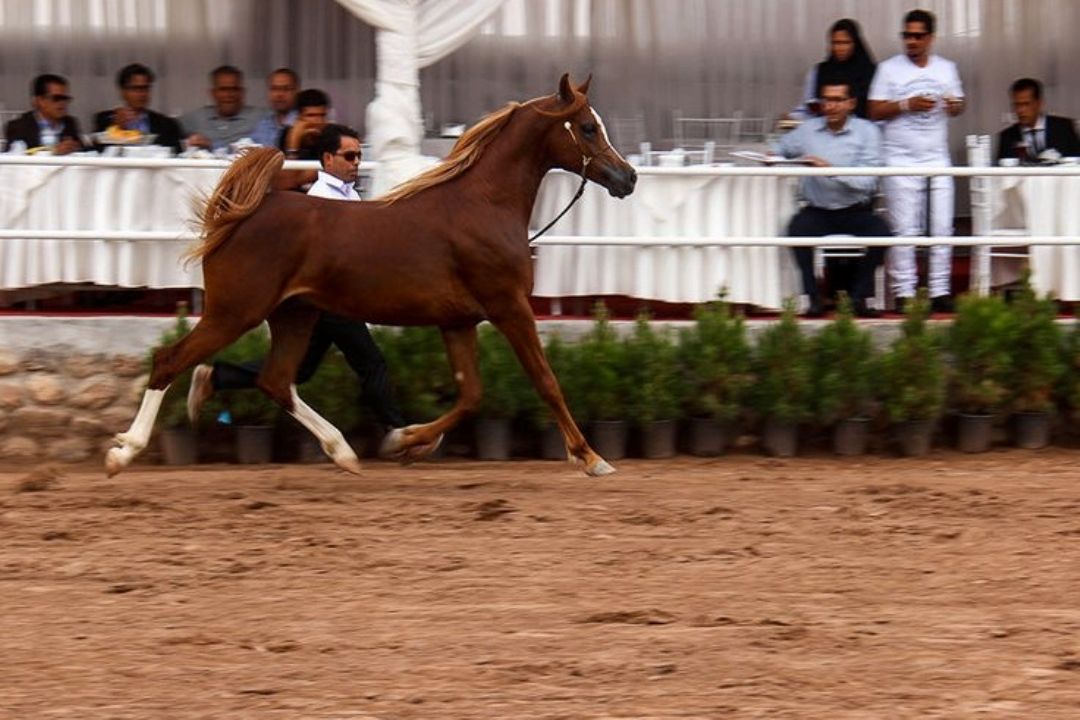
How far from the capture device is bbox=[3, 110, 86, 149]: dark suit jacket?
36.1 ft

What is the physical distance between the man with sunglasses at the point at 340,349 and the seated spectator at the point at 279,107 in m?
1.85

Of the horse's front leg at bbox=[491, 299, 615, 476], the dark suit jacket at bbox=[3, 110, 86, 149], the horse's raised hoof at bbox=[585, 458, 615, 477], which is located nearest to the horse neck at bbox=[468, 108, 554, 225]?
the horse's front leg at bbox=[491, 299, 615, 476]

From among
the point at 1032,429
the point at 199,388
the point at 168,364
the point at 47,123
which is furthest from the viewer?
the point at 47,123

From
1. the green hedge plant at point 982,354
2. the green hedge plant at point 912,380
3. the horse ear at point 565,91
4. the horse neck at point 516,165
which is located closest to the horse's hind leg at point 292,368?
the horse neck at point 516,165

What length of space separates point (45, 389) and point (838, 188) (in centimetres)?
425

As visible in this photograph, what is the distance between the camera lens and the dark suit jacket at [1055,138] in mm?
11438

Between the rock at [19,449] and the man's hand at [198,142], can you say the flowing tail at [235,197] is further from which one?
the man's hand at [198,142]

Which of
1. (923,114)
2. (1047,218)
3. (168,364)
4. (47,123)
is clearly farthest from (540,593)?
(47,123)

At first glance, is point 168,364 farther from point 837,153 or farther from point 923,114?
point 923,114

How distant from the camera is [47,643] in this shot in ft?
20.4

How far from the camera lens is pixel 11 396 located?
386 inches

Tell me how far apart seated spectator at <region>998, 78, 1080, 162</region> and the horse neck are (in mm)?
3692

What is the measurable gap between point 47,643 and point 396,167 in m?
4.13

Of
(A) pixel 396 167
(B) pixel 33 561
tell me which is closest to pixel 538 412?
(A) pixel 396 167
